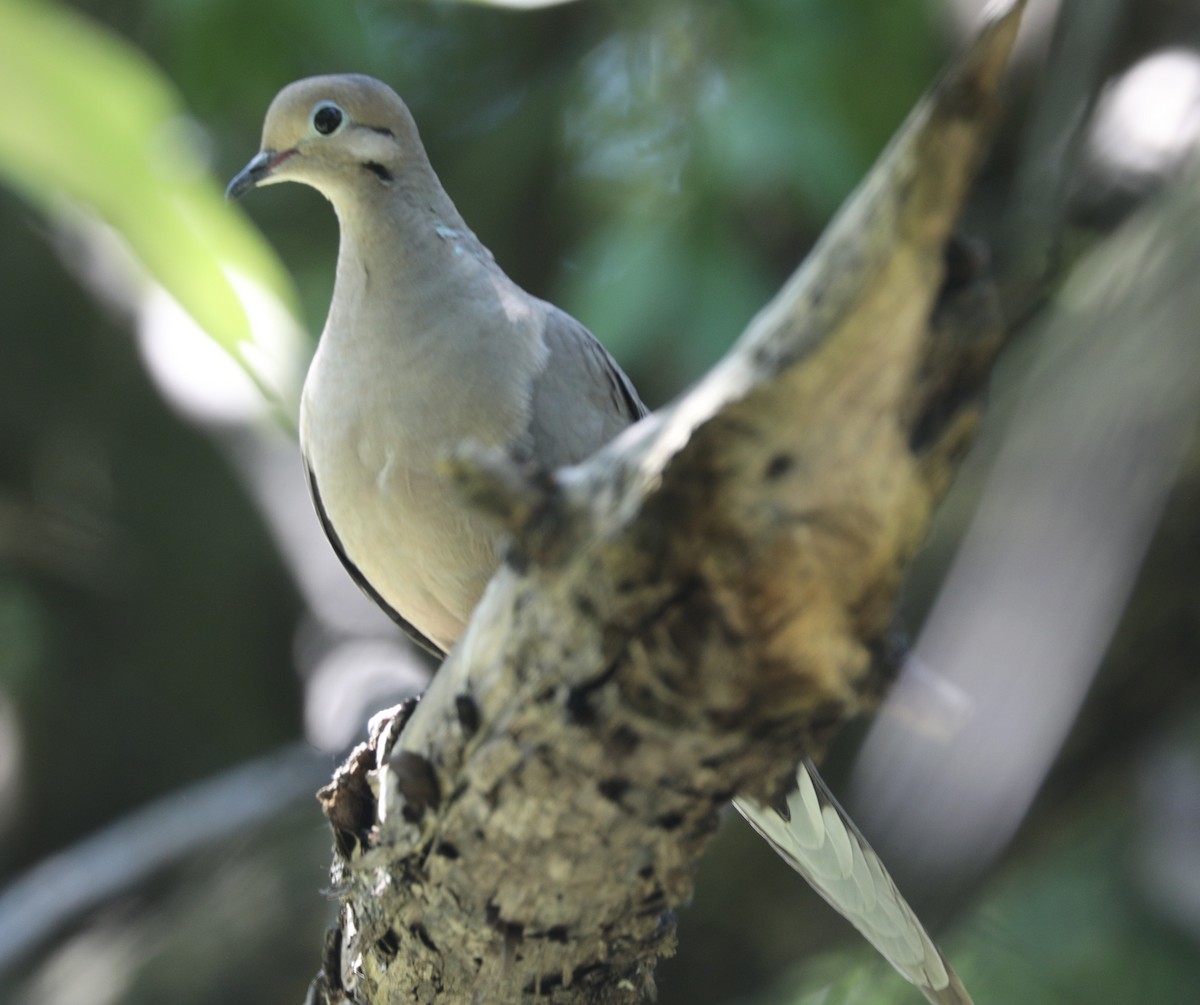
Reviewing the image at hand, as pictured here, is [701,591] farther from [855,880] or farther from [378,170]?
[378,170]

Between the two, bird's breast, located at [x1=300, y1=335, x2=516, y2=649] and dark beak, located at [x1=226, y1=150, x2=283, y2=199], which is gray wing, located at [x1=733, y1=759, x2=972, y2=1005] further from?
dark beak, located at [x1=226, y1=150, x2=283, y2=199]

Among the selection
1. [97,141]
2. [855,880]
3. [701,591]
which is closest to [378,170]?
[855,880]

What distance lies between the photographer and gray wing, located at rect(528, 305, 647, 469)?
2061 mm

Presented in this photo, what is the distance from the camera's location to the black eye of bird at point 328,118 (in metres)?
2.31

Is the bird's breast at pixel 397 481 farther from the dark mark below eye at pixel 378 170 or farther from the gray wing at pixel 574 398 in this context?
the dark mark below eye at pixel 378 170

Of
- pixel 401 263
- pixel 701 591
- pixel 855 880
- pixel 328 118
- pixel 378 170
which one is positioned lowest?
pixel 855 880

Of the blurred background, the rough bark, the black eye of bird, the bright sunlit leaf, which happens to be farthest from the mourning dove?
the bright sunlit leaf

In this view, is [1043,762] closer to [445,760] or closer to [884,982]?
[445,760]

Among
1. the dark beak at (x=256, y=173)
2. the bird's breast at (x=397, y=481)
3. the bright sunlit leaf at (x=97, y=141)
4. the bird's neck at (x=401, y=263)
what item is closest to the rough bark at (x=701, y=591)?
the bright sunlit leaf at (x=97, y=141)

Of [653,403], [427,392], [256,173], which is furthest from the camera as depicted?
[653,403]

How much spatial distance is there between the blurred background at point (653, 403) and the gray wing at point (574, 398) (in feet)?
1.56

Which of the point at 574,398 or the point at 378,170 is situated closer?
the point at 574,398

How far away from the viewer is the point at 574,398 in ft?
6.94

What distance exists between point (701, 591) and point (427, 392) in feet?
3.40
